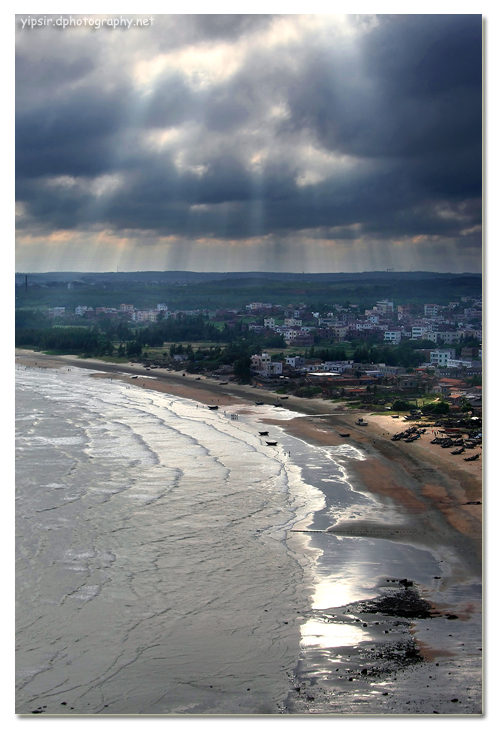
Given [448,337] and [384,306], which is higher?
[384,306]

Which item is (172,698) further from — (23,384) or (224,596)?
(23,384)

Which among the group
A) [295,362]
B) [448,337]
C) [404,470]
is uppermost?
[448,337]

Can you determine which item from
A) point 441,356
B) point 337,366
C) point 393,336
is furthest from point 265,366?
point 393,336

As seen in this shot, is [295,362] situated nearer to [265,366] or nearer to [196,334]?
[265,366]

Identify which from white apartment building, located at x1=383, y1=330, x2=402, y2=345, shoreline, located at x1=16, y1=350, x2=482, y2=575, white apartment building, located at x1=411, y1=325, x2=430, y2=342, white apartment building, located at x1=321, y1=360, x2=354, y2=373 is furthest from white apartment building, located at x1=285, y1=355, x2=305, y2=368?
shoreline, located at x1=16, y1=350, x2=482, y2=575

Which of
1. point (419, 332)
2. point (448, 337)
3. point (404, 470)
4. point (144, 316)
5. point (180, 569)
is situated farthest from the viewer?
point (144, 316)

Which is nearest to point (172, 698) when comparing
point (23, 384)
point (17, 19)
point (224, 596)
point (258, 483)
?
point (224, 596)

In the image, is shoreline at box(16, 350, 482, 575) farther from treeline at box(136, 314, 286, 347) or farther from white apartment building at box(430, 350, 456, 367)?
treeline at box(136, 314, 286, 347)

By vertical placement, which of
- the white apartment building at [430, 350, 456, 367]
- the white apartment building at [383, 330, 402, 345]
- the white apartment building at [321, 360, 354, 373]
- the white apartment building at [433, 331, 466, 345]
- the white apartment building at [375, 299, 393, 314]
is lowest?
the white apartment building at [321, 360, 354, 373]
